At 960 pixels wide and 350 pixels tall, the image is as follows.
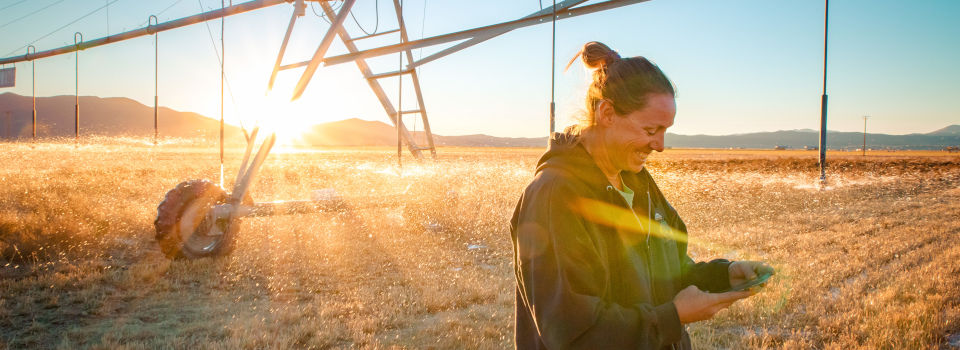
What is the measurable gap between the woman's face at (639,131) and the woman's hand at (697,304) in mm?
495

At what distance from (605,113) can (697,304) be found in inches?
29.1

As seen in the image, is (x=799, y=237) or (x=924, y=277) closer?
(x=924, y=277)

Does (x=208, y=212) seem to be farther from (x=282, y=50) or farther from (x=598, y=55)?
(x=598, y=55)

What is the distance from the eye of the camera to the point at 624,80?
74.0 inches

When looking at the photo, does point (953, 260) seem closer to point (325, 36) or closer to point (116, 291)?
point (325, 36)

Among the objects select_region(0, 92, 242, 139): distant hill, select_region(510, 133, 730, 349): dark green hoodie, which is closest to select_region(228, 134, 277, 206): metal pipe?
select_region(510, 133, 730, 349): dark green hoodie

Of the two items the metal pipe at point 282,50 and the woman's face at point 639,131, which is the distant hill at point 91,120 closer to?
the metal pipe at point 282,50

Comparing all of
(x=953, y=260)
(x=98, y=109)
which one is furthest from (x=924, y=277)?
(x=98, y=109)

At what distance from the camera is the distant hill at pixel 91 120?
16212cm

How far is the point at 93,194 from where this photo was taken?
9.88 meters

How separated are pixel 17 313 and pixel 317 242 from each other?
348 centimetres

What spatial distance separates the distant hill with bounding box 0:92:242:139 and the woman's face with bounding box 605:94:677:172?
174 metres

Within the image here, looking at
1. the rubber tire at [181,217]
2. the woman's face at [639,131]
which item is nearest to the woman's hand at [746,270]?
the woman's face at [639,131]

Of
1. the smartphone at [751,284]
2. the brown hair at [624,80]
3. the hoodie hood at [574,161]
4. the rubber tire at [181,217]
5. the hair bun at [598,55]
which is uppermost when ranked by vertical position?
the hair bun at [598,55]
